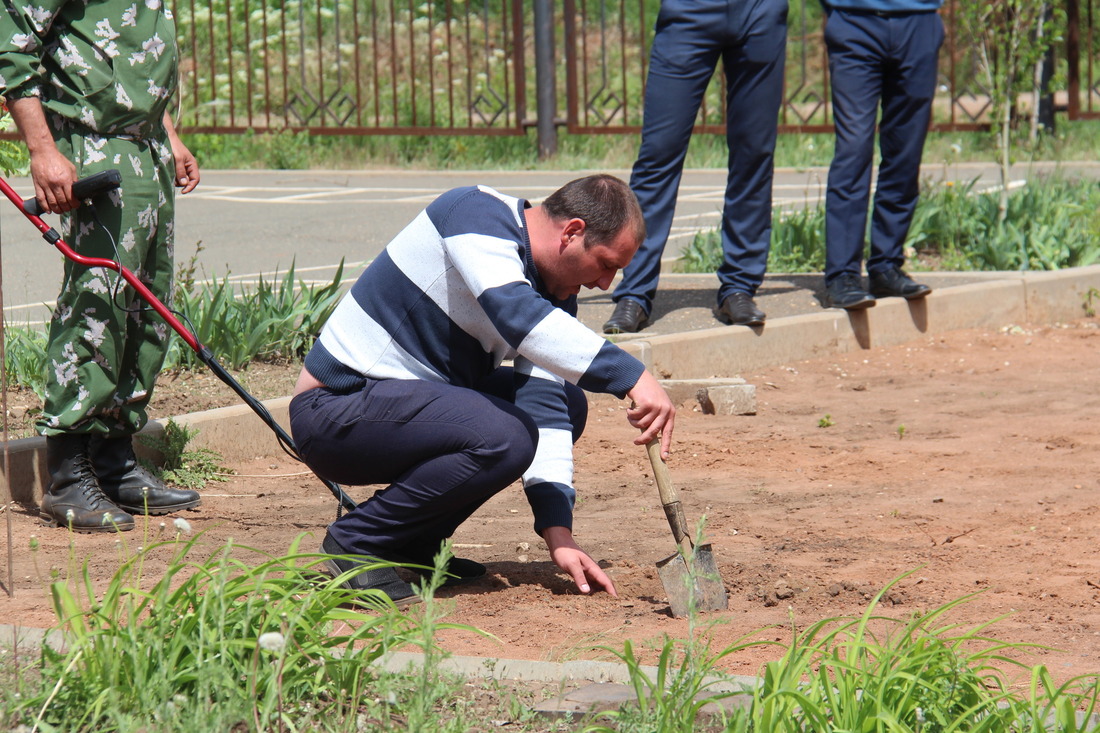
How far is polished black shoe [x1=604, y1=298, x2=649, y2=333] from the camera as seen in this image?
237 inches

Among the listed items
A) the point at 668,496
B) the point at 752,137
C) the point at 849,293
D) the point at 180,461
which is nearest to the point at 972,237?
the point at 849,293

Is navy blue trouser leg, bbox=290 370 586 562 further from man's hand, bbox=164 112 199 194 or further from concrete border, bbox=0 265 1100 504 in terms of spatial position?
concrete border, bbox=0 265 1100 504

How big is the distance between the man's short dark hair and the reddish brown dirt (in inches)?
31.7

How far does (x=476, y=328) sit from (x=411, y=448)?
0.32m

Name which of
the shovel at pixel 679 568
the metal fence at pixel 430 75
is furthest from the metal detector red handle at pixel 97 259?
the metal fence at pixel 430 75

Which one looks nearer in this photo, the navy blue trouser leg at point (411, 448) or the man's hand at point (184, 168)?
the navy blue trouser leg at point (411, 448)

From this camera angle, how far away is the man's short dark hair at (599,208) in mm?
3068

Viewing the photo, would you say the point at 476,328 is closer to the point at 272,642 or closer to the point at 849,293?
the point at 272,642

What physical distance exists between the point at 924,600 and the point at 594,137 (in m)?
10.7

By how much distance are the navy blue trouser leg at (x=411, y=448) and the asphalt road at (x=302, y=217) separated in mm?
2504

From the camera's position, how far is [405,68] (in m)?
17.5

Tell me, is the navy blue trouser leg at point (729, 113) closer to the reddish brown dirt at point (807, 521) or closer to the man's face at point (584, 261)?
the reddish brown dirt at point (807, 521)

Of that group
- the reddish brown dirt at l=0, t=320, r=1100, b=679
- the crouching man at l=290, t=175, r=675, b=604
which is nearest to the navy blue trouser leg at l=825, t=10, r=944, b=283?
the reddish brown dirt at l=0, t=320, r=1100, b=679

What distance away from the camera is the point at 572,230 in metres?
3.10
